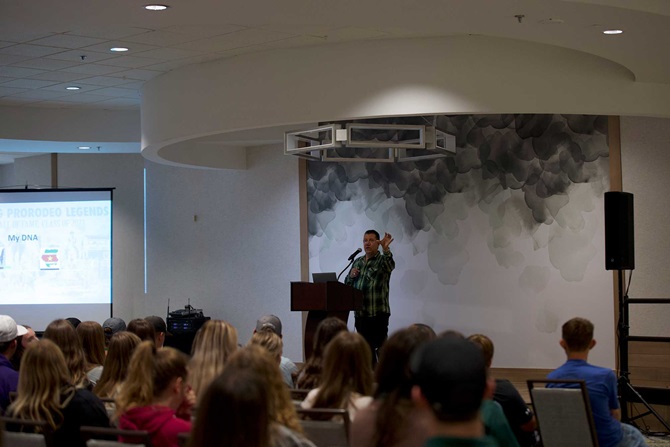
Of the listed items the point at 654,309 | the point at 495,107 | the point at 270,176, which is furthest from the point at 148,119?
the point at 654,309

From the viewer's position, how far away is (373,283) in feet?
30.6

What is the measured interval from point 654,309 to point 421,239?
265 cm

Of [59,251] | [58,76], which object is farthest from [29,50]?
[59,251]

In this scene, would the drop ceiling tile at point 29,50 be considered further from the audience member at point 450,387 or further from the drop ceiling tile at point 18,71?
the audience member at point 450,387

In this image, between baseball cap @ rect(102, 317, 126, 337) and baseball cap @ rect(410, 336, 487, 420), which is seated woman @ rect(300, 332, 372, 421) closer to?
baseball cap @ rect(410, 336, 487, 420)

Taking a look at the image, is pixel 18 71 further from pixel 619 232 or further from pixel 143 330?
pixel 619 232

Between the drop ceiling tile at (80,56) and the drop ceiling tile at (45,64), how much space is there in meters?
0.13

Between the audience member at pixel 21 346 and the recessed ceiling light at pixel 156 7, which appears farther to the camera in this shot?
the recessed ceiling light at pixel 156 7

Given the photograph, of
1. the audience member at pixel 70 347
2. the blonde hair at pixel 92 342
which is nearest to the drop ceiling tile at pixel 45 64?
the blonde hair at pixel 92 342

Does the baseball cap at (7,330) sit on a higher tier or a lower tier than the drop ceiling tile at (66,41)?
lower

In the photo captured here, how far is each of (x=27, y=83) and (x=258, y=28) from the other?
3.56 m

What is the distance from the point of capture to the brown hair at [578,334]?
4773 mm

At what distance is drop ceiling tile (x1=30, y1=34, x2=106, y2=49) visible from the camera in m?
8.21

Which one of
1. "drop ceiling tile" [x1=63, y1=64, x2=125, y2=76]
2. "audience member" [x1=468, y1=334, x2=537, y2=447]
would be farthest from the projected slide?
"audience member" [x1=468, y1=334, x2=537, y2=447]
